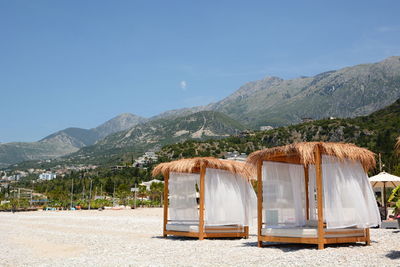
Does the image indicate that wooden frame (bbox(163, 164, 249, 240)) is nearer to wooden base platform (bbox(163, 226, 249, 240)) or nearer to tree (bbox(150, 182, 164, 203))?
wooden base platform (bbox(163, 226, 249, 240))

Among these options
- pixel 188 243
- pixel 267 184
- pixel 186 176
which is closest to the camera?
pixel 267 184

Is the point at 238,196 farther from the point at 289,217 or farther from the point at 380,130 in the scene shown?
the point at 380,130

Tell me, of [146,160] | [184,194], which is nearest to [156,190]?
[184,194]

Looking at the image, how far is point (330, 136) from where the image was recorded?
77.5 metres

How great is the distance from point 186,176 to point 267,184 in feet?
12.6

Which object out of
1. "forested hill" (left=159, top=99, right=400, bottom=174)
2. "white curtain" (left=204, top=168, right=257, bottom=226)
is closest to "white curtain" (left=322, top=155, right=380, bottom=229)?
"white curtain" (left=204, top=168, right=257, bottom=226)

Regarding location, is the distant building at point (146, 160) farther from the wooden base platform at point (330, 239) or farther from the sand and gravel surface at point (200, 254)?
the wooden base platform at point (330, 239)

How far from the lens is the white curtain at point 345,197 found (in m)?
8.77

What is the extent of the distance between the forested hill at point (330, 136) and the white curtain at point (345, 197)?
3446cm

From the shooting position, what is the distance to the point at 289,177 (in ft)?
34.1

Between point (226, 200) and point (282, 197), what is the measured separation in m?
2.06

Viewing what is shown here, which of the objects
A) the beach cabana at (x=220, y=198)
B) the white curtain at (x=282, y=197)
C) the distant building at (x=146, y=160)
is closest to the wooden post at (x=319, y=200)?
the white curtain at (x=282, y=197)

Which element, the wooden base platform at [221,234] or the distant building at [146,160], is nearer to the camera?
the wooden base platform at [221,234]

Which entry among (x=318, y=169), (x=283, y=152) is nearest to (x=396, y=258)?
(x=318, y=169)
